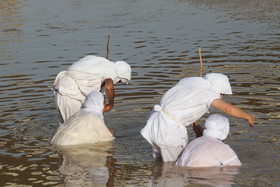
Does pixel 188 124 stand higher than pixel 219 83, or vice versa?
pixel 219 83

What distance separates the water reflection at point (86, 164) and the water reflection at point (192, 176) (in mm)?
631

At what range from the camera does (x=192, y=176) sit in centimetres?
698

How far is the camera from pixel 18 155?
820cm

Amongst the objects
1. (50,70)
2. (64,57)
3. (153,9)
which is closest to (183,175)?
(50,70)

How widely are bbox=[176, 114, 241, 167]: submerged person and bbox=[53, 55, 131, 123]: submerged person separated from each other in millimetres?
1848

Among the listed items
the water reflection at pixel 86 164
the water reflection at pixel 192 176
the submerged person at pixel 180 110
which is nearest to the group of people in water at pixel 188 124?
A: the submerged person at pixel 180 110

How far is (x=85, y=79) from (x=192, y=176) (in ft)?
8.90

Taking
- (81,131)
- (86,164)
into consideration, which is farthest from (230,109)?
(81,131)

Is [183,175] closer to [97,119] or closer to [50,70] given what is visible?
[97,119]

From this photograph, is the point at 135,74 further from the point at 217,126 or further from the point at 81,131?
the point at 217,126

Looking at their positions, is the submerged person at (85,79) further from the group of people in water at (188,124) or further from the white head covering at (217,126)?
the white head covering at (217,126)

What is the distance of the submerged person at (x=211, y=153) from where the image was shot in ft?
23.6

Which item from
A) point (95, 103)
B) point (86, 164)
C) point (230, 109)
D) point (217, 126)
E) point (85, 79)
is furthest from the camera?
point (85, 79)

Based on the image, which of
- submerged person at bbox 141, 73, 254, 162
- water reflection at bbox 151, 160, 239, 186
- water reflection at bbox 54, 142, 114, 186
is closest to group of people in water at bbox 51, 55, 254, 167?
submerged person at bbox 141, 73, 254, 162
